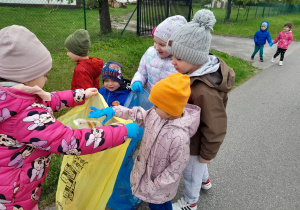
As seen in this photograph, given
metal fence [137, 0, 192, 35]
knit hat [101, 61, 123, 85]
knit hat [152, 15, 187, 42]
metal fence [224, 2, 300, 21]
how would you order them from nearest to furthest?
knit hat [152, 15, 187, 42], knit hat [101, 61, 123, 85], metal fence [137, 0, 192, 35], metal fence [224, 2, 300, 21]

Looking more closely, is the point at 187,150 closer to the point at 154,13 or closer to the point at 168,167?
the point at 168,167

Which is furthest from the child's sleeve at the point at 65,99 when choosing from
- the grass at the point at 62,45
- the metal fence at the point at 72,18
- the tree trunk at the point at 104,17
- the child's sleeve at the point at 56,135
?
the tree trunk at the point at 104,17

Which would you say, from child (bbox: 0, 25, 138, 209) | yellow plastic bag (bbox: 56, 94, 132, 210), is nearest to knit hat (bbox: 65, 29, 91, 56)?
yellow plastic bag (bbox: 56, 94, 132, 210)

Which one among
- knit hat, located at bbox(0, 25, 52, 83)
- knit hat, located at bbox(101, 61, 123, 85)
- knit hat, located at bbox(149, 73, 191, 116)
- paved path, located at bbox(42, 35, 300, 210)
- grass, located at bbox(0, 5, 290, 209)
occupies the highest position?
knit hat, located at bbox(0, 25, 52, 83)

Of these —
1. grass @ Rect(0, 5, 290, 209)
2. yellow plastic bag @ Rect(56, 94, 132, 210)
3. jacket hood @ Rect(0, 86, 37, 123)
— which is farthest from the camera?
grass @ Rect(0, 5, 290, 209)

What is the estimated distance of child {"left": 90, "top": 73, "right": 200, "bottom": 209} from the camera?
1.41 metres

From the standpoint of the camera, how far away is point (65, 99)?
1572 mm

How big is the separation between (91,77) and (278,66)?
7.27m

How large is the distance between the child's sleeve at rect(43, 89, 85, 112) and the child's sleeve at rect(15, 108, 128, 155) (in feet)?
1.21

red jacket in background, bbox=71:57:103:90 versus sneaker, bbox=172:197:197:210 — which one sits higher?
red jacket in background, bbox=71:57:103:90

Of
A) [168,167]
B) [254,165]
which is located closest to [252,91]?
[254,165]

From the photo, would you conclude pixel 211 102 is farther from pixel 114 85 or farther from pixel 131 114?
pixel 114 85

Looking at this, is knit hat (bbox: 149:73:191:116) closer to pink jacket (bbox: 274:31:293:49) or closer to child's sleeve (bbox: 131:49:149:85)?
child's sleeve (bbox: 131:49:149:85)

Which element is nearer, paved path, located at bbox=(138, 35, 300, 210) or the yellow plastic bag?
the yellow plastic bag
